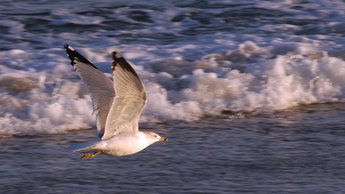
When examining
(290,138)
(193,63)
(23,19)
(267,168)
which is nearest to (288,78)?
(193,63)

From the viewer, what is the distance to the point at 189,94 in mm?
8164

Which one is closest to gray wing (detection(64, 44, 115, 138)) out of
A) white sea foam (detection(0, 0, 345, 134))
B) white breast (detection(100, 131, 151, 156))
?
white breast (detection(100, 131, 151, 156))

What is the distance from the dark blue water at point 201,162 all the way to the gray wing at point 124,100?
1.24 ft

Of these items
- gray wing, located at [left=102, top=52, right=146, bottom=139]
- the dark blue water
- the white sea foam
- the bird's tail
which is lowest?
the dark blue water

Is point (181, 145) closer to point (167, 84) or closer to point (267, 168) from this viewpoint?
point (267, 168)

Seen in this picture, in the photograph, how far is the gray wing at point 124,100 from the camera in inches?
209

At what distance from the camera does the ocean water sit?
6.04 m

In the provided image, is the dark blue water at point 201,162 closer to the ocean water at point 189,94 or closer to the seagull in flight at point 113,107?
the ocean water at point 189,94

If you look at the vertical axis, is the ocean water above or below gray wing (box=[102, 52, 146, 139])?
below

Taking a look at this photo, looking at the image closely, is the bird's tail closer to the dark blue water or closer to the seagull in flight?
the seagull in flight

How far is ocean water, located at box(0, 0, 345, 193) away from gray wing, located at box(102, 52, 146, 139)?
378 millimetres

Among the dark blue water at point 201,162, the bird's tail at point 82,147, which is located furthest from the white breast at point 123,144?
the dark blue water at point 201,162

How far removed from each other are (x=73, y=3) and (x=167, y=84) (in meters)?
3.45

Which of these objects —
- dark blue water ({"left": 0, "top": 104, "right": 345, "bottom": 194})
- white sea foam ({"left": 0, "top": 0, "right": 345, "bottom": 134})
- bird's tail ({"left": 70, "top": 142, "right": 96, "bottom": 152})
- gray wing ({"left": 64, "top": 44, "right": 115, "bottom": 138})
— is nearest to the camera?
bird's tail ({"left": 70, "top": 142, "right": 96, "bottom": 152})
